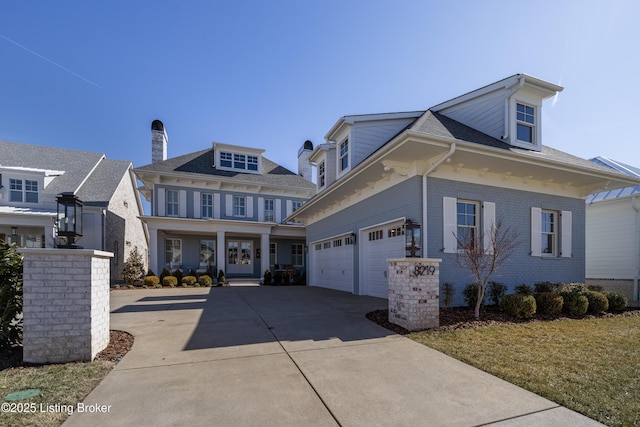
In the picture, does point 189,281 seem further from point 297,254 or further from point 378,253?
point 378,253

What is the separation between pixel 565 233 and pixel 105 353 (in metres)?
12.9

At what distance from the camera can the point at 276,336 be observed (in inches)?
205

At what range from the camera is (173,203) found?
677 inches

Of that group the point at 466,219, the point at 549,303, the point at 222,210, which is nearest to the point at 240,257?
the point at 222,210

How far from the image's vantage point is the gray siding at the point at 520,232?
7880mm

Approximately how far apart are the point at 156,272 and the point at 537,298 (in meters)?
16.8

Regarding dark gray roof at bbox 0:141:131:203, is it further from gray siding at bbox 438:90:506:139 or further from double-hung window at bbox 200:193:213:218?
gray siding at bbox 438:90:506:139

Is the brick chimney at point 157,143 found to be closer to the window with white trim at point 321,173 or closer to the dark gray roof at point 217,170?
the dark gray roof at point 217,170

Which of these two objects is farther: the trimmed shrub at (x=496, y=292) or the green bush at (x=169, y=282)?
the green bush at (x=169, y=282)

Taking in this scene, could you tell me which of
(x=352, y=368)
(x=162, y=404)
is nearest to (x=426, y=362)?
(x=352, y=368)

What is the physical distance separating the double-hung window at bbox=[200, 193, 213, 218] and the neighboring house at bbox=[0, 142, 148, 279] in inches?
189

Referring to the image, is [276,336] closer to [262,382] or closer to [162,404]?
[262,382]

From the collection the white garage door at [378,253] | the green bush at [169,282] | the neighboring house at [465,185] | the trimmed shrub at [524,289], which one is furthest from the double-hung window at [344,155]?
the green bush at [169,282]

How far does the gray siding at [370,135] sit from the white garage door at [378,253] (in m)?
2.58
